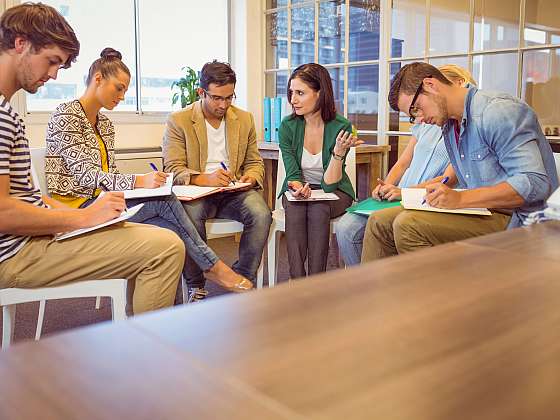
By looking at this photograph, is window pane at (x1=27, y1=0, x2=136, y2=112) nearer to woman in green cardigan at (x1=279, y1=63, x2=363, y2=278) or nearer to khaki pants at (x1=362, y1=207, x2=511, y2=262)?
woman in green cardigan at (x1=279, y1=63, x2=363, y2=278)

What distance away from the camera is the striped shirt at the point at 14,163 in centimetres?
156

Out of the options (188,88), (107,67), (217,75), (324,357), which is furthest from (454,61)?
(324,357)

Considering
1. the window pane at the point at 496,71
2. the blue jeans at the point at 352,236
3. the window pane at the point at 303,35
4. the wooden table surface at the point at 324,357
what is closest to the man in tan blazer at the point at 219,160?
the blue jeans at the point at 352,236

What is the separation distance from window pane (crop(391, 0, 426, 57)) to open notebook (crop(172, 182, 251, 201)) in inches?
57.9

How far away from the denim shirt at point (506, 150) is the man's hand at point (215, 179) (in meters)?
1.07

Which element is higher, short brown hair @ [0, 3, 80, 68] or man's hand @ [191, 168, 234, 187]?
short brown hair @ [0, 3, 80, 68]

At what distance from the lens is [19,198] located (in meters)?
1.68

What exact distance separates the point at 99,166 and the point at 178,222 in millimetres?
384

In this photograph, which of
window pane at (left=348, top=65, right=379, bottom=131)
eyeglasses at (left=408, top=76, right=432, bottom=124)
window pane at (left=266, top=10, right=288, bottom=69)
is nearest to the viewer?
eyeglasses at (left=408, top=76, right=432, bottom=124)

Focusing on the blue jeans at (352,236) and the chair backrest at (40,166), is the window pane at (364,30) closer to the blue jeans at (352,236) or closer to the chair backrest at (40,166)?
the blue jeans at (352,236)

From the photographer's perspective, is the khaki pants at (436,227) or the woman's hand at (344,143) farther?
the woman's hand at (344,143)

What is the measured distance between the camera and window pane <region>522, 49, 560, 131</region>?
295cm

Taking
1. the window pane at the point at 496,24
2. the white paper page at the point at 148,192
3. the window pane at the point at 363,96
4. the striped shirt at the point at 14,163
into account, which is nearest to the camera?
the striped shirt at the point at 14,163

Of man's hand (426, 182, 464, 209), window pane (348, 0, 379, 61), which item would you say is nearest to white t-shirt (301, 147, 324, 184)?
man's hand (426, 182, 464, 209)
